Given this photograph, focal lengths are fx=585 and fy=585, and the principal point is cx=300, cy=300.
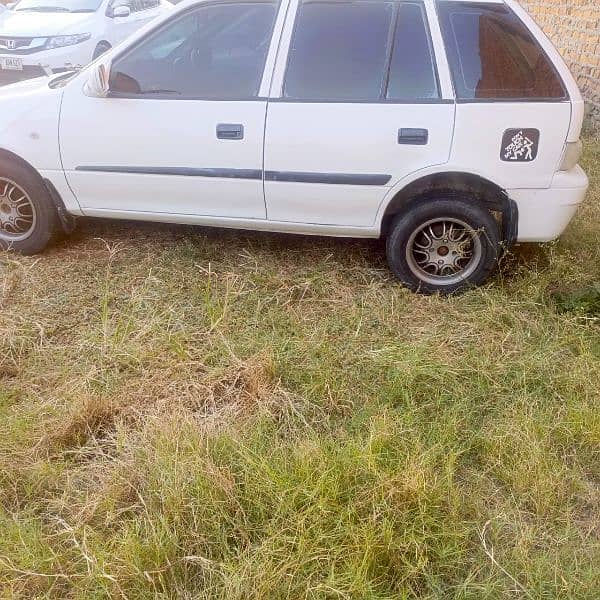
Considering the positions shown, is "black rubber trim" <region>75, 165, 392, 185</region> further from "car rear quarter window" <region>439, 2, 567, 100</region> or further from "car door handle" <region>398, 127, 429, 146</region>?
"car rear quarter window" <region>439, 2, 567, 100</region>

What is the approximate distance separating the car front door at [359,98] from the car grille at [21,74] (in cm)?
560

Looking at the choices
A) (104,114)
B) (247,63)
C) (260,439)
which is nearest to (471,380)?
(260,439)

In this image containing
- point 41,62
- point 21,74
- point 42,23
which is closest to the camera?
point 41,62

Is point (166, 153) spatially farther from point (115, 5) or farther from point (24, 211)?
point (115, 5)

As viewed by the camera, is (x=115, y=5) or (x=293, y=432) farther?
(x=115, y=5)

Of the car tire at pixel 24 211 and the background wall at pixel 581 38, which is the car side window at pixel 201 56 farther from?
the background wall at pixel 581 38

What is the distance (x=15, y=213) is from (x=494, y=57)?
10.3ft

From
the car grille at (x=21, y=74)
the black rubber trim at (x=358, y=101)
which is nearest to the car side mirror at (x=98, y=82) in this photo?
the black rubber trim at (x=358, y=101)

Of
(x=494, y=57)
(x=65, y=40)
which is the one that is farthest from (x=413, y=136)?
(x=65, y=40)

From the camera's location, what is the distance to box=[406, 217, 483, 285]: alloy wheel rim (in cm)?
354

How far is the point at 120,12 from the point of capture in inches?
341

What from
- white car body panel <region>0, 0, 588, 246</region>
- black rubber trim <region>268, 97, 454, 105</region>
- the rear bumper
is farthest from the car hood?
the rear bumper

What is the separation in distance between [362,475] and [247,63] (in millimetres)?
2443

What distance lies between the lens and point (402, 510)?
2.14m
